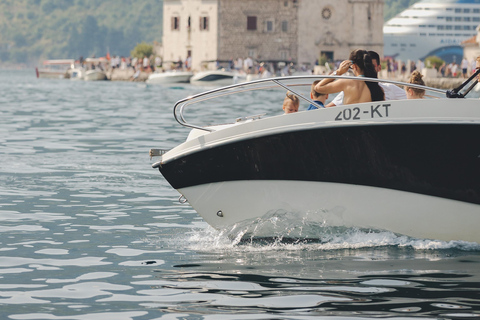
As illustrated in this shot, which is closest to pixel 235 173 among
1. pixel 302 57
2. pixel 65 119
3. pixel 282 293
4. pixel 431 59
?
pixel 282 293

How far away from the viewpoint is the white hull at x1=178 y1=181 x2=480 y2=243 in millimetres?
8836

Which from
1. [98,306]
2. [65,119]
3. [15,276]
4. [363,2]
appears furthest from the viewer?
[363,2]

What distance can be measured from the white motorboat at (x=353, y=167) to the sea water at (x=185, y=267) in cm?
29

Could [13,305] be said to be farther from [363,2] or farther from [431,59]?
[363,2]

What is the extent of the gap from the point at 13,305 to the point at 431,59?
2285 inches

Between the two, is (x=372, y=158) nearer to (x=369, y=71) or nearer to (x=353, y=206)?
(x=353, y=206)

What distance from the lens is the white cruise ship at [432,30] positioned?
14362cm

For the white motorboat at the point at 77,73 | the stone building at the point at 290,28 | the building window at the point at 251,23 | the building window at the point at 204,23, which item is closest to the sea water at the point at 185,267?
the stone building at the point at 290,28

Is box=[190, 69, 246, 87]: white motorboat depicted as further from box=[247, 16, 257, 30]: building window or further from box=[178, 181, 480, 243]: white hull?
box=[178, 181, 480, 243]: white hull

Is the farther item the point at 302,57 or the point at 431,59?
the point at 302,57

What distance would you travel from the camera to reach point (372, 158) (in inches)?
343

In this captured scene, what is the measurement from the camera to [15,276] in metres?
8.27

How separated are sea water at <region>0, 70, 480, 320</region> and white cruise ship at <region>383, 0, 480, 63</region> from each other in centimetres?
13055

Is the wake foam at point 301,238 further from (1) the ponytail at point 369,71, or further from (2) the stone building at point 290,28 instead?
(2) the stone building at point 290,28
